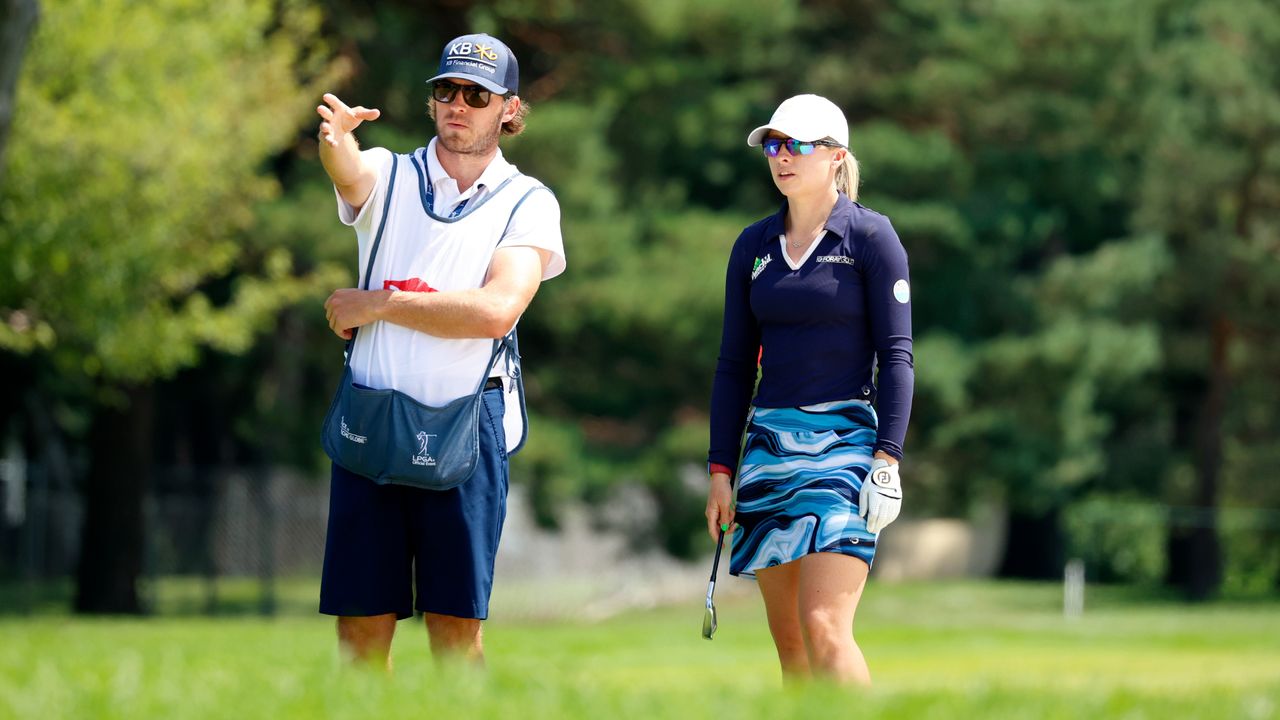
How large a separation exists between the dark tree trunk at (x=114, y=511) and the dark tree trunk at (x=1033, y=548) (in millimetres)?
25479

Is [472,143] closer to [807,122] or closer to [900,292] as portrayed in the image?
[807,122]

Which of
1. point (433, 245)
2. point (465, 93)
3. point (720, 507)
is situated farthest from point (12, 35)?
point (720, 507)

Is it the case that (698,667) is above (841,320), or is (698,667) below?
below

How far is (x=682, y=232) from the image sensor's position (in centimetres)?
2675

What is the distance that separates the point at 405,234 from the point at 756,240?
1.20 meters

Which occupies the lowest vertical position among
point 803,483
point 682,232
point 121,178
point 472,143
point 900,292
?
point 803,483

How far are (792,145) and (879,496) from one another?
1.18 metres

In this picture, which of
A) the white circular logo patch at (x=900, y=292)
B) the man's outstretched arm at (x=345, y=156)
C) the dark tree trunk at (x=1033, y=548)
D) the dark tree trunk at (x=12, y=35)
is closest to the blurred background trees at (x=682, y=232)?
the dark tree trunk at (x=1033, y=548)

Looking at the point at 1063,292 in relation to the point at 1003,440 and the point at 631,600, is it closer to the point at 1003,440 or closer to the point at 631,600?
the point at 1003,440

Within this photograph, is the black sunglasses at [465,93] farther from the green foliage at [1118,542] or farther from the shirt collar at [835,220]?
the green foliage at [1118,542]

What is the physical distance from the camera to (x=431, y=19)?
25.5m

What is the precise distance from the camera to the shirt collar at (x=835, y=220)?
5.86 metres

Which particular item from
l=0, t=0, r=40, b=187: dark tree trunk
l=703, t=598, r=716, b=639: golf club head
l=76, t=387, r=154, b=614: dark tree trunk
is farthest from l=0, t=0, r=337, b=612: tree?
l=703, t=598, r=716, b=639: golf club head

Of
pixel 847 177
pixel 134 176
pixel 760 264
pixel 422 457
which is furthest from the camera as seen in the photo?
pixel 134 176
